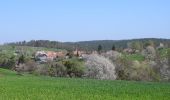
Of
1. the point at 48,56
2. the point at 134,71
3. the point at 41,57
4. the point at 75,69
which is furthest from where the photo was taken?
the point at 48,56

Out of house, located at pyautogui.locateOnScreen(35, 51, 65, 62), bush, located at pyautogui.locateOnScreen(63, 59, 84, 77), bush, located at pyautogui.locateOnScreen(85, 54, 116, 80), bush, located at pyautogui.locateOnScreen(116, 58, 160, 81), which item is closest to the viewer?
bush, located at pyautogui.locateOnScreen(85, 54, 116, 80)

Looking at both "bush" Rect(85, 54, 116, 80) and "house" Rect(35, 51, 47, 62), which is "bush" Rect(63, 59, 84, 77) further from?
"house" Rect(35, 51, 47, 62)

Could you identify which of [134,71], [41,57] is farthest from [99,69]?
[41,57]

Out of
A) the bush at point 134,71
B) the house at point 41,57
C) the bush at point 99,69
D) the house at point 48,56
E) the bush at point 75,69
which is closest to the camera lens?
the bush at point 99,69

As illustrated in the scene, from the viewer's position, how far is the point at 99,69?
273 feet

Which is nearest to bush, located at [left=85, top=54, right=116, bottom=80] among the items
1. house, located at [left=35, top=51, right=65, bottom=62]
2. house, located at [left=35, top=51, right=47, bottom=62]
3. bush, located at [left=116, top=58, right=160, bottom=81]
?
bush, located at [left=116, top=58, right=160, bottom=81]

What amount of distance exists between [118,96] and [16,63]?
94.0 m

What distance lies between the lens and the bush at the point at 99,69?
81000mm

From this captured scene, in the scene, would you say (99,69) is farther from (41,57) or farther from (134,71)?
(41,57)

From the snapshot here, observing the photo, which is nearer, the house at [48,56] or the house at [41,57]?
the house at [48,56]

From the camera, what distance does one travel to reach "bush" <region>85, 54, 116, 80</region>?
266 feet

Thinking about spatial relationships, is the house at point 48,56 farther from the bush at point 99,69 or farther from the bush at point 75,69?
the bush at point 99,69

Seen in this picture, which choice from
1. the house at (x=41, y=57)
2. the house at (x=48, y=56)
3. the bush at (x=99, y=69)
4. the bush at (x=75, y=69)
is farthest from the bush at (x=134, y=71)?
the house at (x=41, y=57)

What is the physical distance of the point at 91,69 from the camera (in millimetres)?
84500
